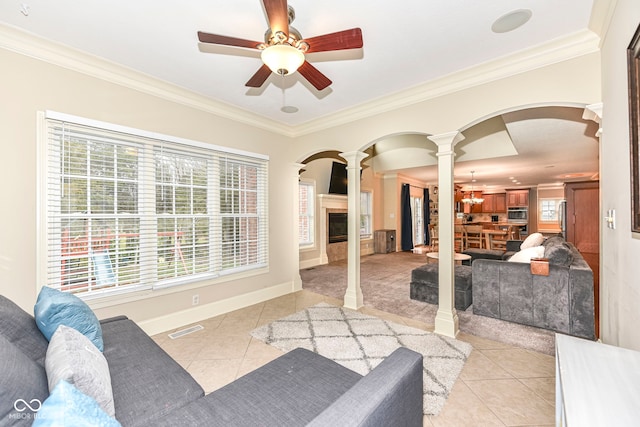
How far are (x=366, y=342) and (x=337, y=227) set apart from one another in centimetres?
475

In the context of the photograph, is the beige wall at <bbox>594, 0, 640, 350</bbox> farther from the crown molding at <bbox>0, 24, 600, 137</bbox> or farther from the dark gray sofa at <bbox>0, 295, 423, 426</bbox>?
the dark gray sofa at <bbox>0, 295, 423, 426</bbox>

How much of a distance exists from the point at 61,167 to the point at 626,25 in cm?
413

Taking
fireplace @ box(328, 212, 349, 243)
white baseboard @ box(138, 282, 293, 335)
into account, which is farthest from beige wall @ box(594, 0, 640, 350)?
fireplace @ box(328, 212, 349, 243)

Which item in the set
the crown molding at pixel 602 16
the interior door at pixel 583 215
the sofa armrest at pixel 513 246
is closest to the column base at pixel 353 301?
the crown molding at pixel 602 16

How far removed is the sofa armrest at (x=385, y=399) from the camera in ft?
2.87

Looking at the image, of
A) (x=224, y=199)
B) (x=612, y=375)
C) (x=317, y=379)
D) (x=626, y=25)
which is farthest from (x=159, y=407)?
(x=626, y=25)

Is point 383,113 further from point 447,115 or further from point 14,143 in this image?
point 14,143

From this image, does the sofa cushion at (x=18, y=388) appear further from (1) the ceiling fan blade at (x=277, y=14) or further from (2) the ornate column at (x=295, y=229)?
(2) the ornate column at (x=295, y=229)

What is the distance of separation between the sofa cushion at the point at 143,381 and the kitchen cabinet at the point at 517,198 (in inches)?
538

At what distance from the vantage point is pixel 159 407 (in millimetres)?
1201

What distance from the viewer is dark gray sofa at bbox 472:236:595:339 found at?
2.86 m

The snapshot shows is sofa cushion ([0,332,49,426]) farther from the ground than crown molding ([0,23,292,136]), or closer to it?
closer to it

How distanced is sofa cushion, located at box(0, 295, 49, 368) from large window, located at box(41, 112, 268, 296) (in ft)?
3.47

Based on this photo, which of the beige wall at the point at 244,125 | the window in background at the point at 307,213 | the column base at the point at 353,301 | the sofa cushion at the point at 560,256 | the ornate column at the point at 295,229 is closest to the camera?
the beige wall at the point at 244,125
